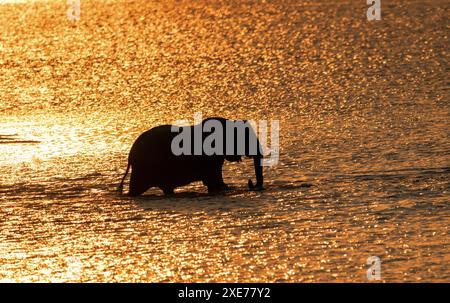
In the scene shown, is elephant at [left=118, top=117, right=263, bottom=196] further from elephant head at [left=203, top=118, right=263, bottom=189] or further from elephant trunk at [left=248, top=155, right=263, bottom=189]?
elephant head at [left=203, top=118, right=263, bottom=189]

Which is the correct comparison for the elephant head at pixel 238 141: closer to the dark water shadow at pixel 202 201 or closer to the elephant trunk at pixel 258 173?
the elephant trunk at pixel 258 173

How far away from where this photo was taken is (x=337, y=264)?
51.9ft

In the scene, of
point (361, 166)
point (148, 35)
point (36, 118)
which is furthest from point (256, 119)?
point (148, 35)

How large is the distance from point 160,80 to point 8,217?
67.0 ft

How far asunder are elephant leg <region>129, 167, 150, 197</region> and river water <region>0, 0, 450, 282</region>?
161 mm

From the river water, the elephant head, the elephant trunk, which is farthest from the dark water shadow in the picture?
the elephant head

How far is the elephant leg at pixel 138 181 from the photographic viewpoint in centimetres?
2094

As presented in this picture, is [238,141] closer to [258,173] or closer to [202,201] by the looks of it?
[258,173]

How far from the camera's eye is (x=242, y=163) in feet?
77.6

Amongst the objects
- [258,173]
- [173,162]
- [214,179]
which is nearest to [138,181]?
[173,162]

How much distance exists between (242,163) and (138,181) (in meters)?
3.12

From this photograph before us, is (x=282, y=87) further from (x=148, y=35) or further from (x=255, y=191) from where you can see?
(x=148, y=35)

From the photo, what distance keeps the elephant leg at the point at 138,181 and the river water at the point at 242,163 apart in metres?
0.16

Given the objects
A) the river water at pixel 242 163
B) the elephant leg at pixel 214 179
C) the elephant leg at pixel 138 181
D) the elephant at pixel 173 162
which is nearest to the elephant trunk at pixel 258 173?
the elephant at pixel 173 162
